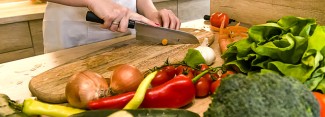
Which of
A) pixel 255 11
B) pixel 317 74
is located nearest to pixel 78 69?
pixel 317 74

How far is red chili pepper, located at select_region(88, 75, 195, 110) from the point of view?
70 cm

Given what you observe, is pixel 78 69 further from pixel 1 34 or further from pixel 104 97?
pixel 1 34

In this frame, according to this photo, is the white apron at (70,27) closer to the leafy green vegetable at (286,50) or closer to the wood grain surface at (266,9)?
the wood grain surface at (266,9)

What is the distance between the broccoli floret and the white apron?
0.91 meters

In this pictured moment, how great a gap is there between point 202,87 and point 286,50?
22 cm

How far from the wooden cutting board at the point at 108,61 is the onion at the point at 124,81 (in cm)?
15

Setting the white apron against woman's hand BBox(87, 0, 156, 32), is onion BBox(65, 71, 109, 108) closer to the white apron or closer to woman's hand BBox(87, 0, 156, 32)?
woman's hand BBox(87, 0, 156, 32)

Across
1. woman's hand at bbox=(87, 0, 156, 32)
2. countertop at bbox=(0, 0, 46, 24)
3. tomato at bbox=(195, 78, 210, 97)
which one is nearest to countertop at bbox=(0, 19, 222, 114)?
tomato at bbox=(195, 78, 210, 97)

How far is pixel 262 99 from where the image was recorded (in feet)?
1.72

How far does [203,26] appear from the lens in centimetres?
155

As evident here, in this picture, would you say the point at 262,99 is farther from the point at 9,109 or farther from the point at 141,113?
the point at 9,109

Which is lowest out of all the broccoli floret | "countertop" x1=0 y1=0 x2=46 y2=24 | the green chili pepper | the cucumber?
the green chili pepper

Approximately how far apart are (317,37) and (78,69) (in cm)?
68

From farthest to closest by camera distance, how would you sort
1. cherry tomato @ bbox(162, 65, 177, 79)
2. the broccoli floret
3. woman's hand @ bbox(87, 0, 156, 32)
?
woman's hand @ bbox(87, 0, 156, 32), cherry tomato @ bbox(162, 65, 177, 79), the broccoli floret
